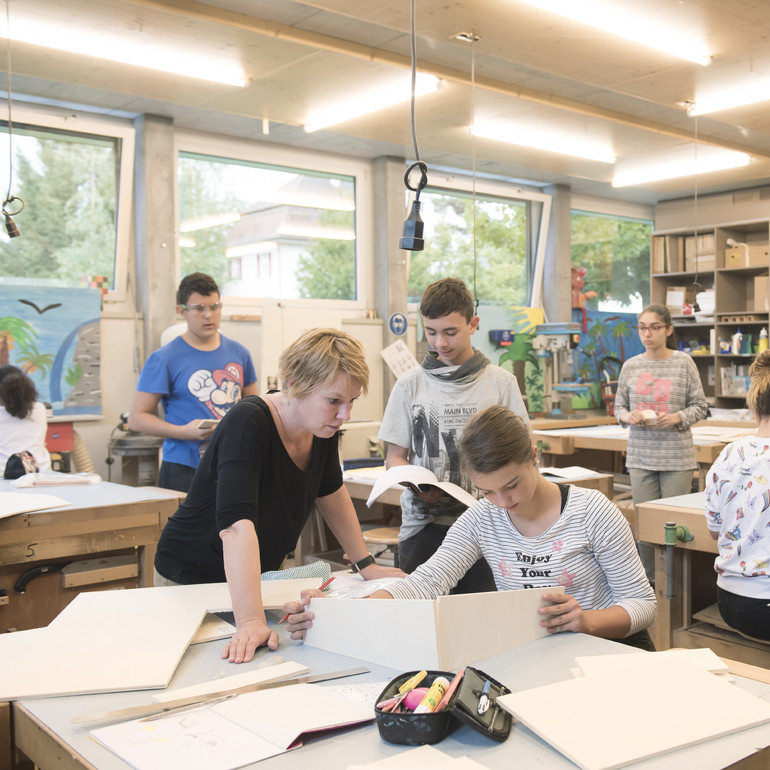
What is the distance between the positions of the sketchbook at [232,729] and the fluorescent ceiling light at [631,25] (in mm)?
2799

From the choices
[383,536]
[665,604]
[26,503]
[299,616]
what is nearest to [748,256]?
[383,536]

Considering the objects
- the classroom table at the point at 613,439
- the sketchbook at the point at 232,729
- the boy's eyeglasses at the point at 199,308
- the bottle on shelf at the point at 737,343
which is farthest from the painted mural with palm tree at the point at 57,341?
the bottle on shelf at the point at 737,343

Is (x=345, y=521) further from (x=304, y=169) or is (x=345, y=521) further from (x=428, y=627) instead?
(x=304, y=169)

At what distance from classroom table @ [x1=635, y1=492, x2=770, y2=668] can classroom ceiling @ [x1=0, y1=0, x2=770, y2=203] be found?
199 centimetres

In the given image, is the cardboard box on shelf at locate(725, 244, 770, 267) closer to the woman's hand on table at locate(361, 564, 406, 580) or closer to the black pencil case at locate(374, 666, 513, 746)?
the woman's hand on table at locate(361, 564, 406, 580)

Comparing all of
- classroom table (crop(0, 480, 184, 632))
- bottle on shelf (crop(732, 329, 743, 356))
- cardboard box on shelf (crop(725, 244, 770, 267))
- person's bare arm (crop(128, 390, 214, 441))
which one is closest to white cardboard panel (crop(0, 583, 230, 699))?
classroom table (crop(0, 480, 184, 632))

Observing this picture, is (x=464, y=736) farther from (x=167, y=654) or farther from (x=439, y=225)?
(x=439, y=225)

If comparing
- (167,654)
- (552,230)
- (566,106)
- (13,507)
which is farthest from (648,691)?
(552,230)

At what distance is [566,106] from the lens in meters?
4.89

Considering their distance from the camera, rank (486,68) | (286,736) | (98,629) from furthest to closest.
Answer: (486,68) < (98,629) < (286,736)

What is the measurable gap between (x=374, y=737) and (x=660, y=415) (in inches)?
127

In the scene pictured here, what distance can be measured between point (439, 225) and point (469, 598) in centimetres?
658

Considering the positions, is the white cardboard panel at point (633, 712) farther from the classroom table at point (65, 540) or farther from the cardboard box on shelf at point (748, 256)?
the cardboard box on shelf at point (748, 256)

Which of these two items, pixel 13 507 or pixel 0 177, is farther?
pixel 0 177
